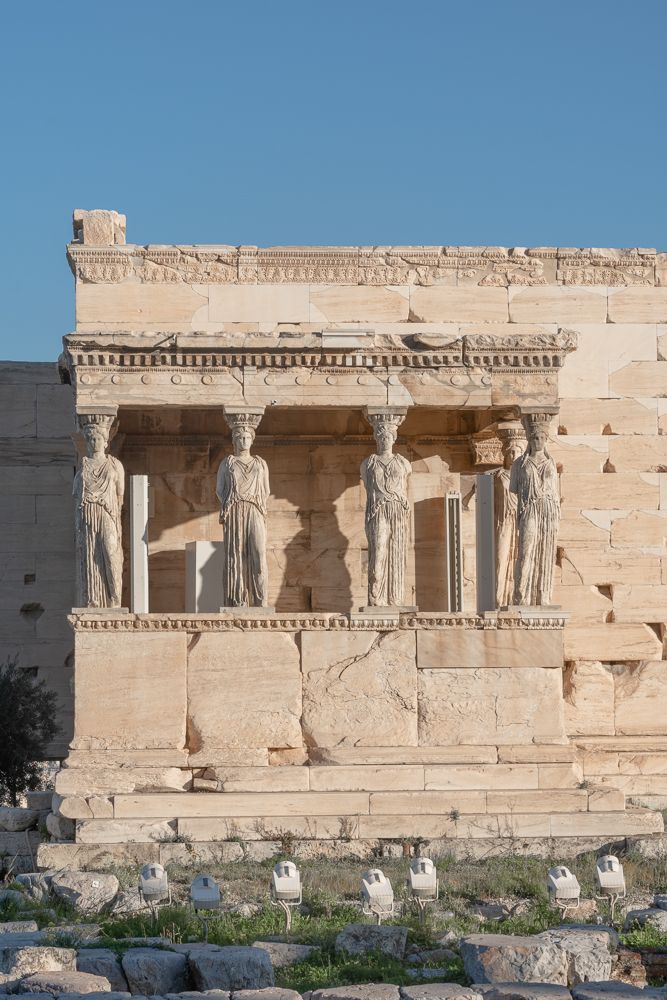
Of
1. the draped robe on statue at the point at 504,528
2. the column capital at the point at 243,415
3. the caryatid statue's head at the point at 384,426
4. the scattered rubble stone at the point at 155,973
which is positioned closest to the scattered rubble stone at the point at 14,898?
the scattered rubble stone at the point at 155,973

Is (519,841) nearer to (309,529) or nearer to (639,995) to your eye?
(309,529)

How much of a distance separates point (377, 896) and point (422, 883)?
0.50 meters

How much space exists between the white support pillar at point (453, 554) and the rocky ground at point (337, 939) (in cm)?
346

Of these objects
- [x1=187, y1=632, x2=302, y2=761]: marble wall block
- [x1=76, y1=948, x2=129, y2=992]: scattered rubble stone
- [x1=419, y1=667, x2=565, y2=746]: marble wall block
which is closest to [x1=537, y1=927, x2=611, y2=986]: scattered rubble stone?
[x1=76, y1=948, x2=129, y2=992]: scattered rubble stone

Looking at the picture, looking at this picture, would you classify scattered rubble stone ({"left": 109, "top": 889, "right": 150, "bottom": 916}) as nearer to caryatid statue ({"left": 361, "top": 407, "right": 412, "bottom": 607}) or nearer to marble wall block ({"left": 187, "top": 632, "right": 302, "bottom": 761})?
marble wall block ({"left": 187, "top": 632, "right": 302, "bottom": 761})

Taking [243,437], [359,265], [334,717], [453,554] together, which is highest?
[359,265]

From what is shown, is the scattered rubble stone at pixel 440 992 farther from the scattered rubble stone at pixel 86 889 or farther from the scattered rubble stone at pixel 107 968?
the scattered rubble stone at pixel 86 889

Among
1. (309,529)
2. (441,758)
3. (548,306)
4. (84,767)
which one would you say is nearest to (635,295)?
(548,306)

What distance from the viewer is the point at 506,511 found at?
18.5m

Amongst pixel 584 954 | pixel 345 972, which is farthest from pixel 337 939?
pixel 584 954

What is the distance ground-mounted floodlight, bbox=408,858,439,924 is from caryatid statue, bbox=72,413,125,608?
4815mm

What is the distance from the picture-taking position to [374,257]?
740 inches

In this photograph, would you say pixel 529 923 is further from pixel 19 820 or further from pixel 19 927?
pixel 19 820

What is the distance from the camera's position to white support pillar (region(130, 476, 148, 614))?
17.6m
